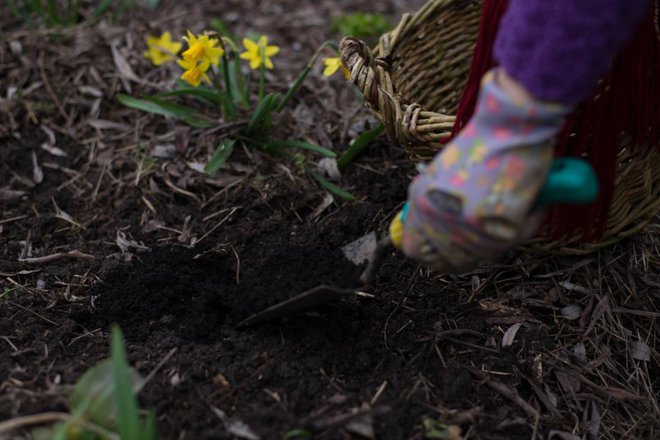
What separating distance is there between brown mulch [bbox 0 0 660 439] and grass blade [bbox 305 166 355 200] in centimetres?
4

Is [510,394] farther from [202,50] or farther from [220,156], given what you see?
[202,50]

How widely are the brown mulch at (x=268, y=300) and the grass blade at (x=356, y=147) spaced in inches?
1.7

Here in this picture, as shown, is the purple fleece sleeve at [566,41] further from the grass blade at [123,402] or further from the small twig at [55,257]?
the small twig at [55,257]

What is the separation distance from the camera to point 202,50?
2.09m

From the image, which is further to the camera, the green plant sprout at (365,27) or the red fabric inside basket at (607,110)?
the green plant sprout at (365,27)

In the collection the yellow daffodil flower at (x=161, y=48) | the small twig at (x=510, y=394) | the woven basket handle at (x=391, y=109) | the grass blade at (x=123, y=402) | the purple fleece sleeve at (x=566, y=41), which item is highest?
the purple fleece sleeve at (x=566, y=41)

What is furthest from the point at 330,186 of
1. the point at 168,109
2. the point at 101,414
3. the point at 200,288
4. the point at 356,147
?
the point at 101,414

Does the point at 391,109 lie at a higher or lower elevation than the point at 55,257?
higher

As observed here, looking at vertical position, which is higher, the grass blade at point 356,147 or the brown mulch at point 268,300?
the grass blade at point 356,147

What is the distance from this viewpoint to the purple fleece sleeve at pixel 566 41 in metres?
1.08

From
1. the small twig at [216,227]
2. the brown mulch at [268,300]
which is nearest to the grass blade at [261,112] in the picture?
the brown mulch at [268,300]

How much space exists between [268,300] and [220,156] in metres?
0.75

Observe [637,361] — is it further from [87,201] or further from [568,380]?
[87,201]

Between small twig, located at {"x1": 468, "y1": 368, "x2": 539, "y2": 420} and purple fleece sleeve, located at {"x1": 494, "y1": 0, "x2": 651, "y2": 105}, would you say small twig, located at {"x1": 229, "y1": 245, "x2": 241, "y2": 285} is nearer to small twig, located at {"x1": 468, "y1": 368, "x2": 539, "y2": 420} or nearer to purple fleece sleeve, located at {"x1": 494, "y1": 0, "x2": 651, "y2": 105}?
small twig, located at {"x1": 468, "y1": 368, "x2": 539, "y2": 420}
